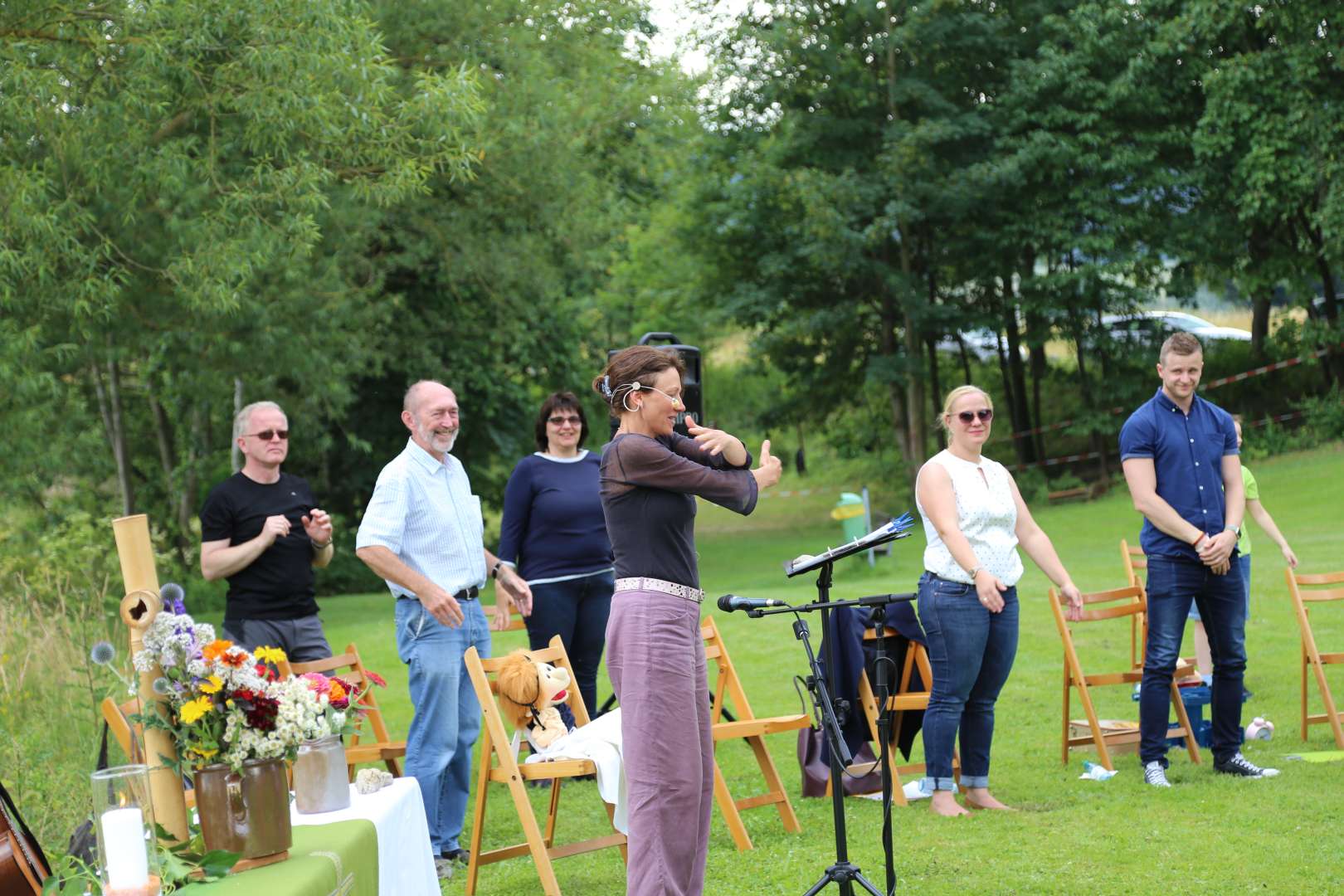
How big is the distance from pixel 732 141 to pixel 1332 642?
19670 mm

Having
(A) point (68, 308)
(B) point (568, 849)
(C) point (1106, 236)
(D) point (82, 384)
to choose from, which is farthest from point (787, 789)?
(C) point (1106, 236)

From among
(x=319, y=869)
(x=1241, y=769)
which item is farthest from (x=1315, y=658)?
(x=319, y=869)

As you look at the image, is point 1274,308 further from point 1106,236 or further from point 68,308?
point 68,308

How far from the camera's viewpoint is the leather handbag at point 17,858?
301cm

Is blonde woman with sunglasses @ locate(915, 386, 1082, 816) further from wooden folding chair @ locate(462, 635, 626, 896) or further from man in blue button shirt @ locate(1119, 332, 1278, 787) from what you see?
wooden folding chair @ locate(462, 635, 626, 896)

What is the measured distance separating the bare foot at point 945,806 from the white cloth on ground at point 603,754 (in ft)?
5.11

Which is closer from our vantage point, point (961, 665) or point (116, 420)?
point (961, 665)

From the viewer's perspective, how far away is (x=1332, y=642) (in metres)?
10.2

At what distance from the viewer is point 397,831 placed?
3906mm

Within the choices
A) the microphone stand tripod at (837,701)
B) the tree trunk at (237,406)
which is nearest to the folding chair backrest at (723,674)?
the microphone stand tripod at (837,701)

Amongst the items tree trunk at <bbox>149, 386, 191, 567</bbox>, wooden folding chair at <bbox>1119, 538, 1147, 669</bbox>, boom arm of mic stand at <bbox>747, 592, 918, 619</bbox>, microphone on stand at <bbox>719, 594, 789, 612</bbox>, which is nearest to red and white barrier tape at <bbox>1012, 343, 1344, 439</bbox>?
tree trunk at <bbox>149, 386, 191, 567</bbox>

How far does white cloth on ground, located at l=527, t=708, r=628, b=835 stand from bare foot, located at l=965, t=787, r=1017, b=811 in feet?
5.76

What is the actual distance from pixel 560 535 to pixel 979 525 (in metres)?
2.16

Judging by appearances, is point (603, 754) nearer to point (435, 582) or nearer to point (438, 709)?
point (438, 709)
